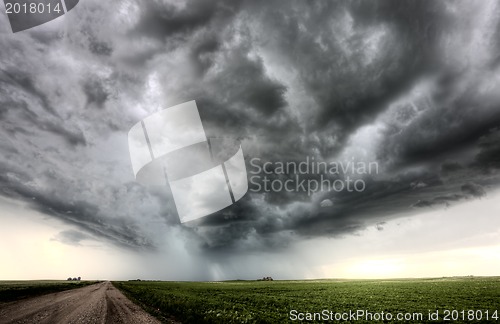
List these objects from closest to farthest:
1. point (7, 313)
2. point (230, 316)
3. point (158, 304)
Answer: point (230, 316) → point (7, 313) → point (158, 304)

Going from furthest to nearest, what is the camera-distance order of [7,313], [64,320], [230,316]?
1. [7,313]
2. [230,316]
3. [64,320]

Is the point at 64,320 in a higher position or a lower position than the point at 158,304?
higher

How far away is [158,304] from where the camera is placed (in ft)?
95.5

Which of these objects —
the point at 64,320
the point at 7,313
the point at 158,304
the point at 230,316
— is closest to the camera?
the point at 64,320

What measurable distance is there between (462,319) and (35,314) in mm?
32779

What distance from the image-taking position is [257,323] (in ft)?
61.7

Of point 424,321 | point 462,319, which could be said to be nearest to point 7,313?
point 424,321

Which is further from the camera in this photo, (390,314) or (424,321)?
(390,314)

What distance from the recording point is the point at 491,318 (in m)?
20.4

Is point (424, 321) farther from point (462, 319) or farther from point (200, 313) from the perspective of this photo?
point (200, 313)

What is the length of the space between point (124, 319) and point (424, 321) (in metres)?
22.2

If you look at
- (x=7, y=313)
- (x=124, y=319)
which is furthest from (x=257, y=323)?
(x=7, y=313)

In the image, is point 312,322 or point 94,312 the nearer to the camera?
point 312,322

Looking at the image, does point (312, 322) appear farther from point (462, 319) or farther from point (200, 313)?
point (462, 319)
